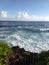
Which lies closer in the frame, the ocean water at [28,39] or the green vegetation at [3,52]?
the green vegetation at [3,52]

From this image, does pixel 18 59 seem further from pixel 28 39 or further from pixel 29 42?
pixel 28 39

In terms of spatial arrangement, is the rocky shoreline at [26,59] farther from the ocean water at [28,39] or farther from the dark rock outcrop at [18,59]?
the ocean water at [28,39]

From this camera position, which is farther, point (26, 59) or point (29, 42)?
point (29, 42)

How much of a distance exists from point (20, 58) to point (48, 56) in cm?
109

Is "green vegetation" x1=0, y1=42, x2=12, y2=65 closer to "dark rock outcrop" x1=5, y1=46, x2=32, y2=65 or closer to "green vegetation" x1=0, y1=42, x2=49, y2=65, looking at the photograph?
"green vegetation" x1=0, y1=42, x2=49, y2=65

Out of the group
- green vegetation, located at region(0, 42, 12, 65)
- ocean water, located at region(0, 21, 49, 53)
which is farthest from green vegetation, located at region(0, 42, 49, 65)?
ocean water, located at region(0, 21, 49, 53)

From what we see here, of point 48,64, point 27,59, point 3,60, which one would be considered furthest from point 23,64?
point 48,64

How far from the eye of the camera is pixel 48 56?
553 centimetres

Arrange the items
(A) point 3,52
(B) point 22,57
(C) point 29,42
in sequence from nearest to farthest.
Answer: (A) point 3,52, (B) point 22,57, (C) point 29,42

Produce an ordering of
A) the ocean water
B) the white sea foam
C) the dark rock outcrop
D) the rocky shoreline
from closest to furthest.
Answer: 1. the rocky shoreline
2. the dark rock outcrop
3. the white sea foam
4. the ocean water

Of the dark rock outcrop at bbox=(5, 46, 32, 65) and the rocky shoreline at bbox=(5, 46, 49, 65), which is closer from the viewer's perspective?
the rocky shoreline at bbox=(5, 46, 49, 65)

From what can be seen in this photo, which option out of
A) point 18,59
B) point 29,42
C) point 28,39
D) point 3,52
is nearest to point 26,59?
point 18,59

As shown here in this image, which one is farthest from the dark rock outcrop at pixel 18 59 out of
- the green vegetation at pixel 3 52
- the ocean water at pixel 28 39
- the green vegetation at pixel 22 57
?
the ocean water at pixel 28 39

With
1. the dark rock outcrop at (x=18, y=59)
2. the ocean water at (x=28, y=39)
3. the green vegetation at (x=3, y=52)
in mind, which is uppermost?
the green vegetation at (x=3, y=52)
